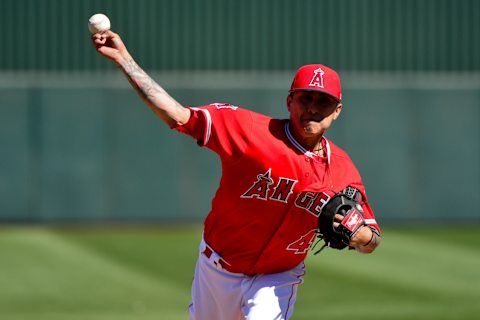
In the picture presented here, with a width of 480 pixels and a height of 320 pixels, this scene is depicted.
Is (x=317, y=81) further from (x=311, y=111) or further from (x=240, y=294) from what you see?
(x=240, y=294)

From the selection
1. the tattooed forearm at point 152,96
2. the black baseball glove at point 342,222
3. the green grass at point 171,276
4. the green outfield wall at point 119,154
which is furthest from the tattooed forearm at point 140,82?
the green outfield wall at point 119,154

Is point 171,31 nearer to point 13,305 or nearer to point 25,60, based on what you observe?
point 25,60

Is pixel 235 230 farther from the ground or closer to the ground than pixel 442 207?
farther from the ground

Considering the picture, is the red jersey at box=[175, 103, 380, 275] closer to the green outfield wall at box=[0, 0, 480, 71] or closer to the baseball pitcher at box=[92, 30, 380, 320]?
the baseball pitcher at box=[92, 30, 380, 320]

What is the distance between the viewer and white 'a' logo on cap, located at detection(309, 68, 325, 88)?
5648 mm

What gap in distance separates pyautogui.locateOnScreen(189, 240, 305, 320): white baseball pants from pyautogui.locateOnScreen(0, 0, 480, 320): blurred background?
8.85 m

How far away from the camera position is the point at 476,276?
37.8 ft

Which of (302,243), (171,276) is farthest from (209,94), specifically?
(302,243)

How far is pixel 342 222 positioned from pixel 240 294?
0.81 m

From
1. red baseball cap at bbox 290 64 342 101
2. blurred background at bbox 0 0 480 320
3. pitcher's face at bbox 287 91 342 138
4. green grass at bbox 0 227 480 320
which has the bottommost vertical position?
green grass at bbox 0 227 480 320

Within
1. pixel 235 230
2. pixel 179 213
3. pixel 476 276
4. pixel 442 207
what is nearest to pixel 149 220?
pixel 179 213

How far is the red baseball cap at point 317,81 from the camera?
5648mm

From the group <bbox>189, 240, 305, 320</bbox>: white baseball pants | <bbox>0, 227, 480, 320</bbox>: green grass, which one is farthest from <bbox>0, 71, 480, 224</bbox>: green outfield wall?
<bbox>189, 240, 305, 320</bbox>: white baseball pants

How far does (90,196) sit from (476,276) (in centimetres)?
659
